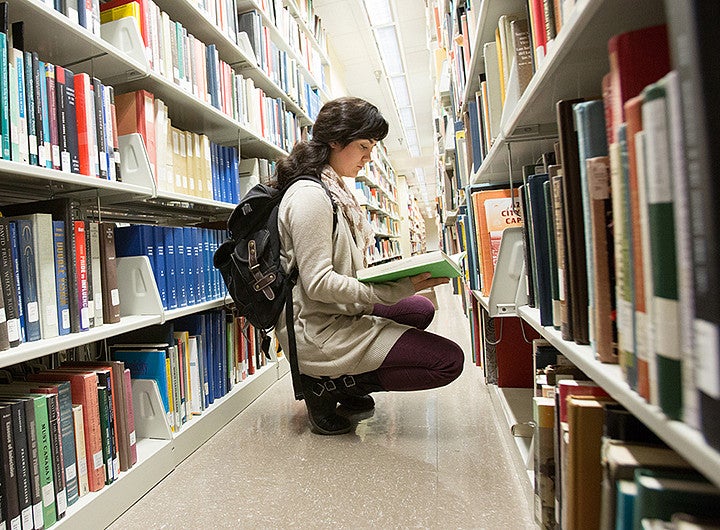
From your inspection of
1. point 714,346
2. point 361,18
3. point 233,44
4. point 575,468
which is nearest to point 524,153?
point 575,468

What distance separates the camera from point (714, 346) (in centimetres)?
29

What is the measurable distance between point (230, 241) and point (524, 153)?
98cm

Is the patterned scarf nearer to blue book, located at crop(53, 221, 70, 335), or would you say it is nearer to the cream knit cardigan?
the cream knit cardigan

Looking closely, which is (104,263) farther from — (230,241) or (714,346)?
(714,346)

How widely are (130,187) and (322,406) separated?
94 centimetres

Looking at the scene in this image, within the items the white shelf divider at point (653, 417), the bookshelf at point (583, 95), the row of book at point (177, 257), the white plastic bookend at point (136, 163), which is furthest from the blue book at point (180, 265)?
the white shelf divider at point (653, 417)

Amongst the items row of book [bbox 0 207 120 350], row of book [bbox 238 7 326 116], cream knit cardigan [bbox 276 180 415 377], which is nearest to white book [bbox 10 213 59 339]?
row of book [bbox 0 207 120 350]

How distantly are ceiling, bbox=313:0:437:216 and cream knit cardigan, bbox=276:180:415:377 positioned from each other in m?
3.24

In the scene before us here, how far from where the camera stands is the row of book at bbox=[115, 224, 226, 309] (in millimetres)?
1427

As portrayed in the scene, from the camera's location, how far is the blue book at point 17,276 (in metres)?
0.94

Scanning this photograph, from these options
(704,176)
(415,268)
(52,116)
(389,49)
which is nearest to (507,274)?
(415,268)

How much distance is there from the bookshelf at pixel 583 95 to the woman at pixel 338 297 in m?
0.35

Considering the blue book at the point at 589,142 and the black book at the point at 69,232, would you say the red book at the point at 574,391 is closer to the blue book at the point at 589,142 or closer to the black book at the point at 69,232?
the blue book at the point at 589,142

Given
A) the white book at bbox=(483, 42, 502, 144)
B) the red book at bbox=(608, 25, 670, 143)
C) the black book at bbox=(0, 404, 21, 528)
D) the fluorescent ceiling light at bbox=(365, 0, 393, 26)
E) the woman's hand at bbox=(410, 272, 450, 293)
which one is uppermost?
the fluorescent ceiling light at bbox=(365, 0, 393, 26)
